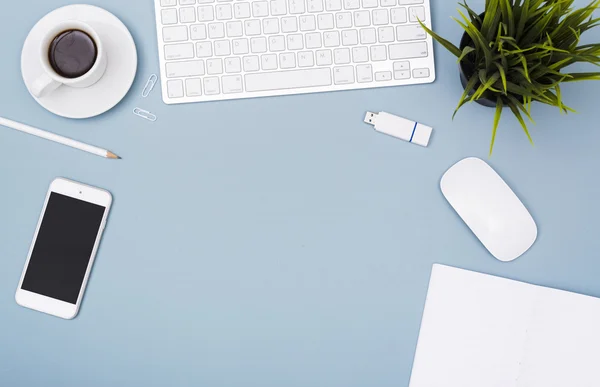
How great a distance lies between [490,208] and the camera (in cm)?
71

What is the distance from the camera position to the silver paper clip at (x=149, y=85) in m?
0.75

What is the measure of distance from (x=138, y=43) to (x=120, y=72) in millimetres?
49

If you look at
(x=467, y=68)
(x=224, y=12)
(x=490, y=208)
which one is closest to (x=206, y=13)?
(x=224, y=12)

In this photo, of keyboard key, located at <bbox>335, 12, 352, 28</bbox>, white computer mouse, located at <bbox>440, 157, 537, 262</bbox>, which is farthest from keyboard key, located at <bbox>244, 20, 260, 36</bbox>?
white computer mouse, located at <bbox>440, 157, 537, 262</bbox>

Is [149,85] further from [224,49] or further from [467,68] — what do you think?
[467,68]

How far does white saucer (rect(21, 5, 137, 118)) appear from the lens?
0.73 m

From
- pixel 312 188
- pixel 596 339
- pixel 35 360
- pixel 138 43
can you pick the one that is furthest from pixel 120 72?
pixel 596 339

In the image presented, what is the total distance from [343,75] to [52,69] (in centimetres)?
38

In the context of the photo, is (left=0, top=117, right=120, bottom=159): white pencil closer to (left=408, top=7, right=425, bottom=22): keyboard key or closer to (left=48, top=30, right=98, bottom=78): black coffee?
(left=48, top=30, right=98, bottom=78): black coffee

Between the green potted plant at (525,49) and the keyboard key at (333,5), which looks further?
the keyboard key at (333,5)

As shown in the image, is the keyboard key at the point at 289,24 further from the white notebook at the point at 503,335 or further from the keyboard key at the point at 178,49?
the white notebook at the point at 503,335

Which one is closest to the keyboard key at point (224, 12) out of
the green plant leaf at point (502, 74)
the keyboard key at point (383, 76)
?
the keyboard key at point (383, 76)

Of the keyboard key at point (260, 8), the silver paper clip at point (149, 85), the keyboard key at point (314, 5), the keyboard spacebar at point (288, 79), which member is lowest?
the silver paper clip at point (149, 85)

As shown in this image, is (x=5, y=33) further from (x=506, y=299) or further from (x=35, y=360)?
(x=506, y=299)
